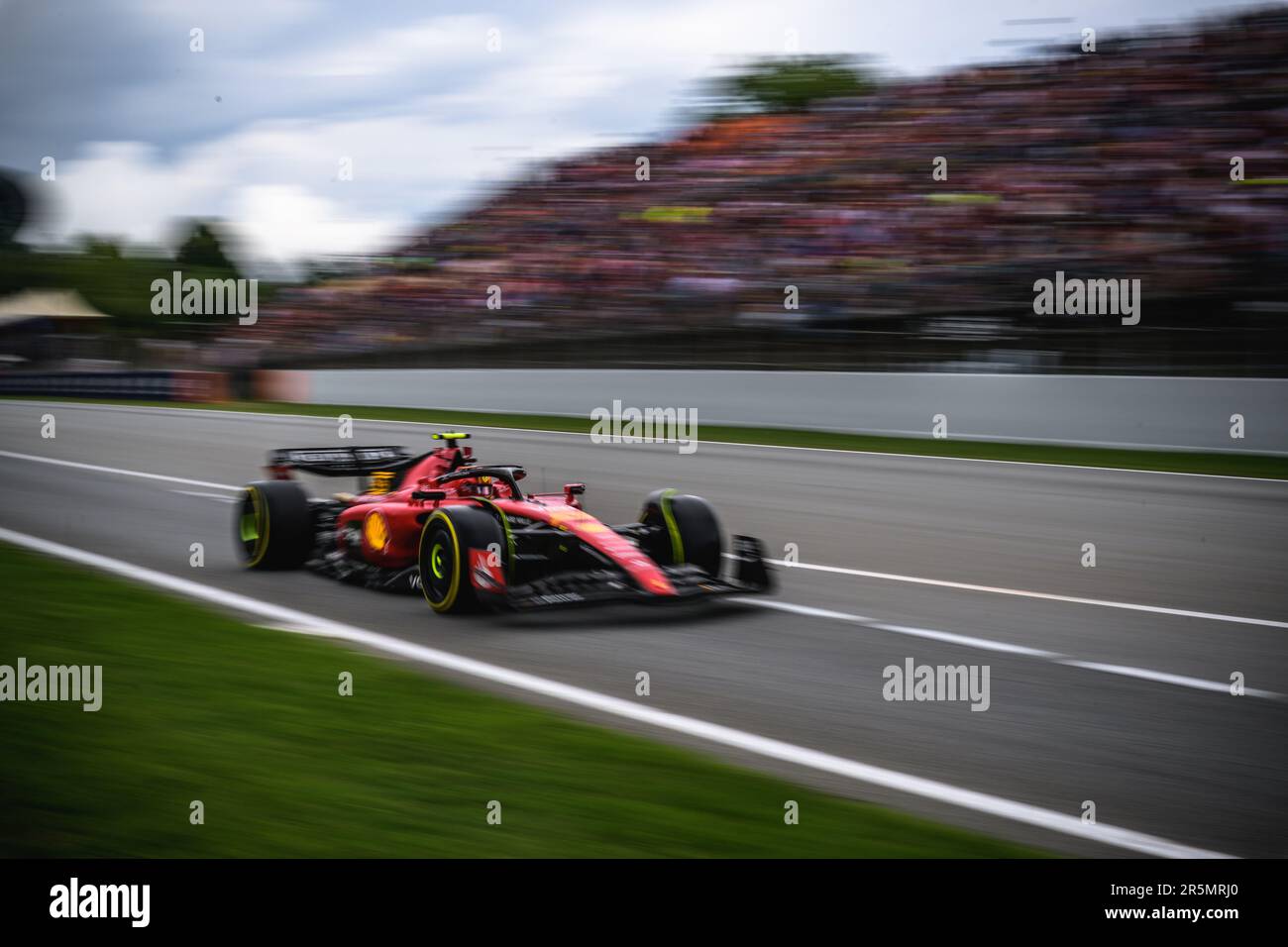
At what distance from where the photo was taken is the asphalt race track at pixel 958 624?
4547 millimetres

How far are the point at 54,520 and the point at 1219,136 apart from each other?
47.4 ft

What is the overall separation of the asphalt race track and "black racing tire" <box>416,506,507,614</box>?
0.13 meters

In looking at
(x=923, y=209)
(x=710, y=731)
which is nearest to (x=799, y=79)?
(x=923, y=209)

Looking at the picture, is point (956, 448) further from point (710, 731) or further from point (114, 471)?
point (710, 731)

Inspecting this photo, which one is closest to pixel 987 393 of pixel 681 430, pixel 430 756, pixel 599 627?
pixel 681 430

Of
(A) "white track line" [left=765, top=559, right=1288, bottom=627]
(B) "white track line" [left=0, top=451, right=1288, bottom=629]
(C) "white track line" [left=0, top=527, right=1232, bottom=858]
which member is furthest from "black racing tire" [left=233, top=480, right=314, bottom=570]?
(A) "white track line" [left=765, top=559, right=1288, bottom=627]

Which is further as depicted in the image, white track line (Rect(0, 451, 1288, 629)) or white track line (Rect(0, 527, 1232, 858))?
white track line (Rect(0, 451, 1288, 629))

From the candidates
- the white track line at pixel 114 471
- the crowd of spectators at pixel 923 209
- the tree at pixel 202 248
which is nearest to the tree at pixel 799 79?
the crowd of spectators at pixel 923 209

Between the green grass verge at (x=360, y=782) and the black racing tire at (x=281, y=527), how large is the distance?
2443 millimetres
